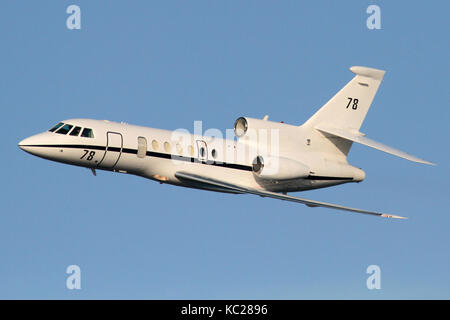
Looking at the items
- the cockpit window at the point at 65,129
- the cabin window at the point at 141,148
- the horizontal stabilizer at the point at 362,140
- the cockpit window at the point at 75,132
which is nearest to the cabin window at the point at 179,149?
the cabin window at the point at 141,148

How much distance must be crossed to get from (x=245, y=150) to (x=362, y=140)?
16.1 feet

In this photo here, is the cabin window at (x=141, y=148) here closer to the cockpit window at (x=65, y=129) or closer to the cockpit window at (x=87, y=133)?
the cockpit window at (x=87, y=133)

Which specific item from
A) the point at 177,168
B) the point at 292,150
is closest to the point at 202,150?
the point at 177,168

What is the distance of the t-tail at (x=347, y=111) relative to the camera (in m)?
42.3

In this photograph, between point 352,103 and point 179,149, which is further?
point 352,103

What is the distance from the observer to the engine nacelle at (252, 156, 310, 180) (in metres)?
40.2

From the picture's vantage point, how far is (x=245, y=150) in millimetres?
40688

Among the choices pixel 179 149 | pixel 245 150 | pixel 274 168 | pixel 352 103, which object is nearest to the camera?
pixel 179 149

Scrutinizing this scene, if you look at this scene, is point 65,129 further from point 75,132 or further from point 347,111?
point 347,111

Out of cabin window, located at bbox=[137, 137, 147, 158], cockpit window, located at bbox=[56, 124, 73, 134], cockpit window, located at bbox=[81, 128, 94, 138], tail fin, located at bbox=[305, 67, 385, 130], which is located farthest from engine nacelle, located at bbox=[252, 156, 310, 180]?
cockpit window, located at bbox=[56, 124, 73, 134]

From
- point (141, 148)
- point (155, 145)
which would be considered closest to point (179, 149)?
point (155, 145)

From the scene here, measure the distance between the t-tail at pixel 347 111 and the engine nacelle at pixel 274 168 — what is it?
2434 millimetres

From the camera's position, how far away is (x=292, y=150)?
41.4 m

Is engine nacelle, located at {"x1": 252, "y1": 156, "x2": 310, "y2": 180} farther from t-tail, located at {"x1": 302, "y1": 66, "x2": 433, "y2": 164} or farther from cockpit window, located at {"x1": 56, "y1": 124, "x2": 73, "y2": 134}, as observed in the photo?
cockpit window, located at {"x1": 56, "y1": 124, "x2": 73, "y2": 134}
